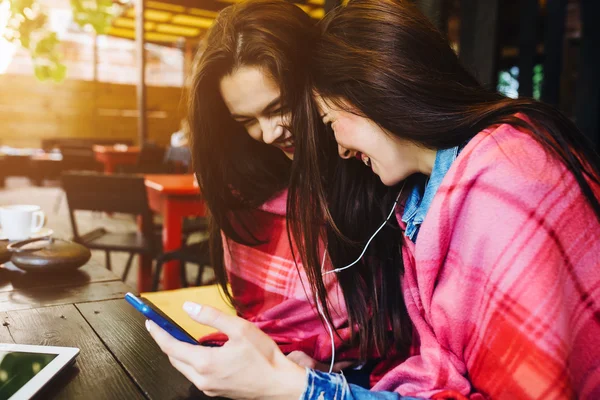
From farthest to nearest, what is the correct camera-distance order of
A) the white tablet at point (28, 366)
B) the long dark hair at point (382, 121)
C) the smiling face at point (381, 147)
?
the smiling face at point (381, 147)
the long dark hair at point (382, 121)
the white tablet at point (28, 366)

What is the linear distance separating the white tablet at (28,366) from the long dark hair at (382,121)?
0.57 metres

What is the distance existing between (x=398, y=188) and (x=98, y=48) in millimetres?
11997

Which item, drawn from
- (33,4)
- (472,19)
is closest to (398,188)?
(33,4)

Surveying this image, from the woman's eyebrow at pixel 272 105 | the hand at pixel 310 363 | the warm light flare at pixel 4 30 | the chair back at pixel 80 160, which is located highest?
the warm light flare at pixel 4 30

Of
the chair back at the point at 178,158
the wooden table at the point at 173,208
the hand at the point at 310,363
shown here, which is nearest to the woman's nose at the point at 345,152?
the hand at the point at 310,363

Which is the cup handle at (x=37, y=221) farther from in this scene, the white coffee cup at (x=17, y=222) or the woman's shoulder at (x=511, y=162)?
the woman's shoulder at (x=511, y=162)

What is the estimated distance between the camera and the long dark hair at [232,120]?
48.6 inches

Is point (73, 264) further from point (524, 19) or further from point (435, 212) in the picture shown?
point (524, 19)

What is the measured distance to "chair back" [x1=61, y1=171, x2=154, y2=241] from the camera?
2.70 meters

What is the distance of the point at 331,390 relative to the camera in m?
0.77

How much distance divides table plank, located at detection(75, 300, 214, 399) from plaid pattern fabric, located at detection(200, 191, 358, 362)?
11.6 inches

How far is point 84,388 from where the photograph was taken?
2.35 feet

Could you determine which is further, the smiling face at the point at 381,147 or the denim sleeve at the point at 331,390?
the smiling face at the point at 381,147

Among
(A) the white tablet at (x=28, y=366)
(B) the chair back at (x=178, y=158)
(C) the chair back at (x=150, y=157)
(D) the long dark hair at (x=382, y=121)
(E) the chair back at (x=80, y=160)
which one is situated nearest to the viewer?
(A) the white tablet at (x=28, y=366)
